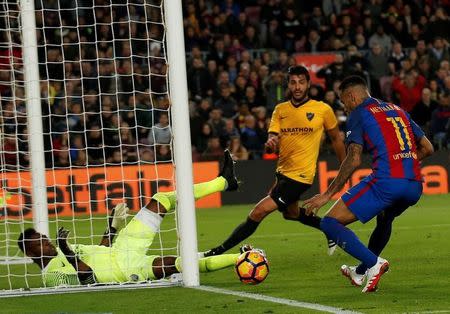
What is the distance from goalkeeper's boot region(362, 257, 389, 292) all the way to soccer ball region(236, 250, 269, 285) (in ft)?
3.65

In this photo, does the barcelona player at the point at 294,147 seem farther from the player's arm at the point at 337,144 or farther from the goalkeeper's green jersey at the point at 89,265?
the goalkeeper's green jersey at the point at 89,265

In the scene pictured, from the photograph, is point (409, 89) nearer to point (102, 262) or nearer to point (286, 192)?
point (286, 192)

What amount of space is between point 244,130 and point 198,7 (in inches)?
169

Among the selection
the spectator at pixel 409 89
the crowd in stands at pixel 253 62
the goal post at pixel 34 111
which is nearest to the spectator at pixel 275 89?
the crowd in stands at pixel 253 62

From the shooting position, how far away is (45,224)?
1262 cm

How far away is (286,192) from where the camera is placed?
12.2 meters

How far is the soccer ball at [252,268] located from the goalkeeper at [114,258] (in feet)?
0.84

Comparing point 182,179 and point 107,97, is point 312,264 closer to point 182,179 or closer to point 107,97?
point 182,179

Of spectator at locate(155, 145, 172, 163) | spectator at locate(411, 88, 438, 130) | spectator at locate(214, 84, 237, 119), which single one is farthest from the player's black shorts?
spectator at locate(411, 88, 438, 130)

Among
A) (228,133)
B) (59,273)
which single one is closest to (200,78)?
(228,133)

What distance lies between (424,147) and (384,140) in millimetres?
452

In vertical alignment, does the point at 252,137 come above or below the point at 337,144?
above

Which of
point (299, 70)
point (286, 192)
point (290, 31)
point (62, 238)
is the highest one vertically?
point (290, 31)

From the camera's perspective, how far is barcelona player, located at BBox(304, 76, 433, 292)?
30.3 feet
